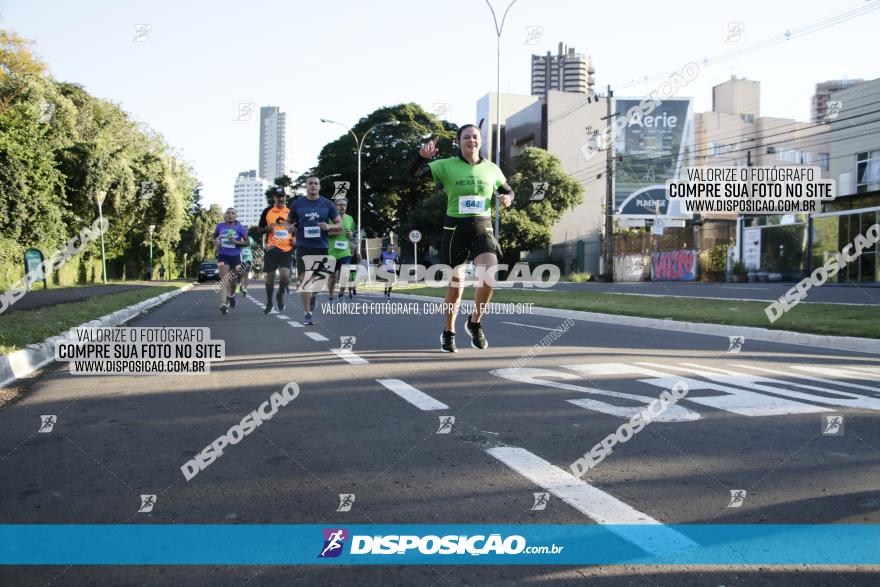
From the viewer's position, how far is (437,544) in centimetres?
257

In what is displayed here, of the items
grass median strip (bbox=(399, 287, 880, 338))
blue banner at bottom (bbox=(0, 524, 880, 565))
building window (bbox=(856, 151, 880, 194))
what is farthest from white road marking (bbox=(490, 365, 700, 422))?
building window (bbox=(856, 151, 880, 194))

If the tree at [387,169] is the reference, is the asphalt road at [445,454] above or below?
below

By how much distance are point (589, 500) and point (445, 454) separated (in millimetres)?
912

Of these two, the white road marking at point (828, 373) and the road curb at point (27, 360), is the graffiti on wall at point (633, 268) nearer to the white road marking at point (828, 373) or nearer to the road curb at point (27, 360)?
the road curb at point (27, 360)

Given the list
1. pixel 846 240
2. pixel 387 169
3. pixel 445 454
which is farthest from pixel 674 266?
pixel 445 454

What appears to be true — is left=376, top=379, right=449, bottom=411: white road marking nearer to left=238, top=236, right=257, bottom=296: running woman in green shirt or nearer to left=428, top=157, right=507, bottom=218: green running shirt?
left=428, top=157, right=507, bottom=218: green running shirt

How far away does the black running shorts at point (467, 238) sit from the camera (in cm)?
745

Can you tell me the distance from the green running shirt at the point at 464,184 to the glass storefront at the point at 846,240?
2827 cm

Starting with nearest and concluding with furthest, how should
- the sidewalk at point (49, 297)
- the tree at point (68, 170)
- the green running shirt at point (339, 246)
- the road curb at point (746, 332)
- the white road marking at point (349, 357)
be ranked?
the white road marking at point (349, 357), the road curb at point (746, 332), the green running shirt at point (339, 246), the sidewalk at point (49, 297), the tree at point (68, 170)

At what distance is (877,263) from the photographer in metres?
29.9

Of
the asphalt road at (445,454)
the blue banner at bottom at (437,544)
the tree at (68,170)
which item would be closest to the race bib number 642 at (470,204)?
the asphalt road at (445,454)

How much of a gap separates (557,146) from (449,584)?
218ft

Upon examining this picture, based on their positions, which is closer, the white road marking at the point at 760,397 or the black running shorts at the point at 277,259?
the white road marking at the point at 760,397

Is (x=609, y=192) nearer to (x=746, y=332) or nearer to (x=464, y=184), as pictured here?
(x=746, y=332)
